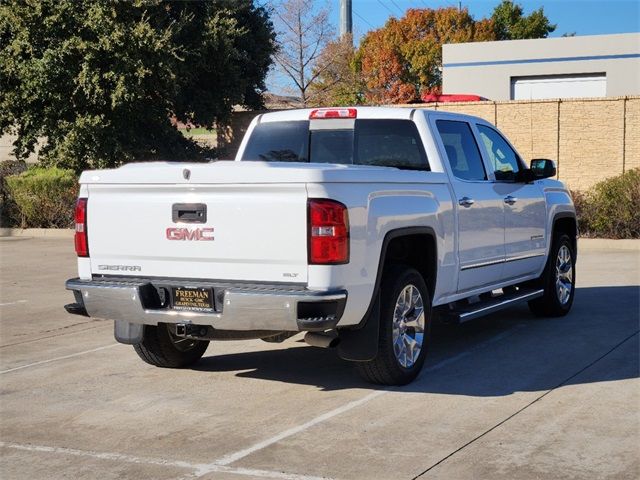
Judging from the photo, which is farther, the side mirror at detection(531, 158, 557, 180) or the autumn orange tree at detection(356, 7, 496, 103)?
the autumn orange tree at detection(356, 7, 496, 103)

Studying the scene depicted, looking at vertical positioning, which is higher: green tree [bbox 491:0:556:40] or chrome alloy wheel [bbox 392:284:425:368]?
green tree [bbox 491:0:556:40]

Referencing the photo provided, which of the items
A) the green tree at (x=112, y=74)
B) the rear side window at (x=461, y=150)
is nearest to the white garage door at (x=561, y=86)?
the green tree at (x=112, y=74)

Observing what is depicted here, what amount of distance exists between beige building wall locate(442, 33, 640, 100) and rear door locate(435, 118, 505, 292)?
93.2ft

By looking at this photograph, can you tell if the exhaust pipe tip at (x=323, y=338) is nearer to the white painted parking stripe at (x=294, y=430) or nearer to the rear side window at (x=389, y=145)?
the white painted parking stripe at (x=294, y=430)

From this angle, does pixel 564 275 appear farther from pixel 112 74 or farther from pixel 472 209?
pixel 112 74

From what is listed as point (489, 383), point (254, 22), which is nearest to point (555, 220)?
point (489, 383)

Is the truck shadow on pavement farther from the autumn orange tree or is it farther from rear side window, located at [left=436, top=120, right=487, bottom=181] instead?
the autumn orange tree

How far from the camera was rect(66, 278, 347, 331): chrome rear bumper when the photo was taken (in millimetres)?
6094

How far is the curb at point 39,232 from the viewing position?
21.3 m

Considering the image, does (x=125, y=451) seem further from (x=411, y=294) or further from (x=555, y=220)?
(x=555, y=220)

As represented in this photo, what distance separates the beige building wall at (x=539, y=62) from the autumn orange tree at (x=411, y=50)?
1183 centimetres

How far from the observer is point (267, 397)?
6.84m

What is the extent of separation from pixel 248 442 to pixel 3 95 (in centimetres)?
1880

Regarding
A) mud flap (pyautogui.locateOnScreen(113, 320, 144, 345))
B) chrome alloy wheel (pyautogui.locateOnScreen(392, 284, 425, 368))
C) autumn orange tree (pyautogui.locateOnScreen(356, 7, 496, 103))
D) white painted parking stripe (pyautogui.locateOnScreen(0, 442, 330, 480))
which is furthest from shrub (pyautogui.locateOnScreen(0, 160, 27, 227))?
autumn orange tree (pyautogui.locateOnScreen(356, 7, 496, 103))
